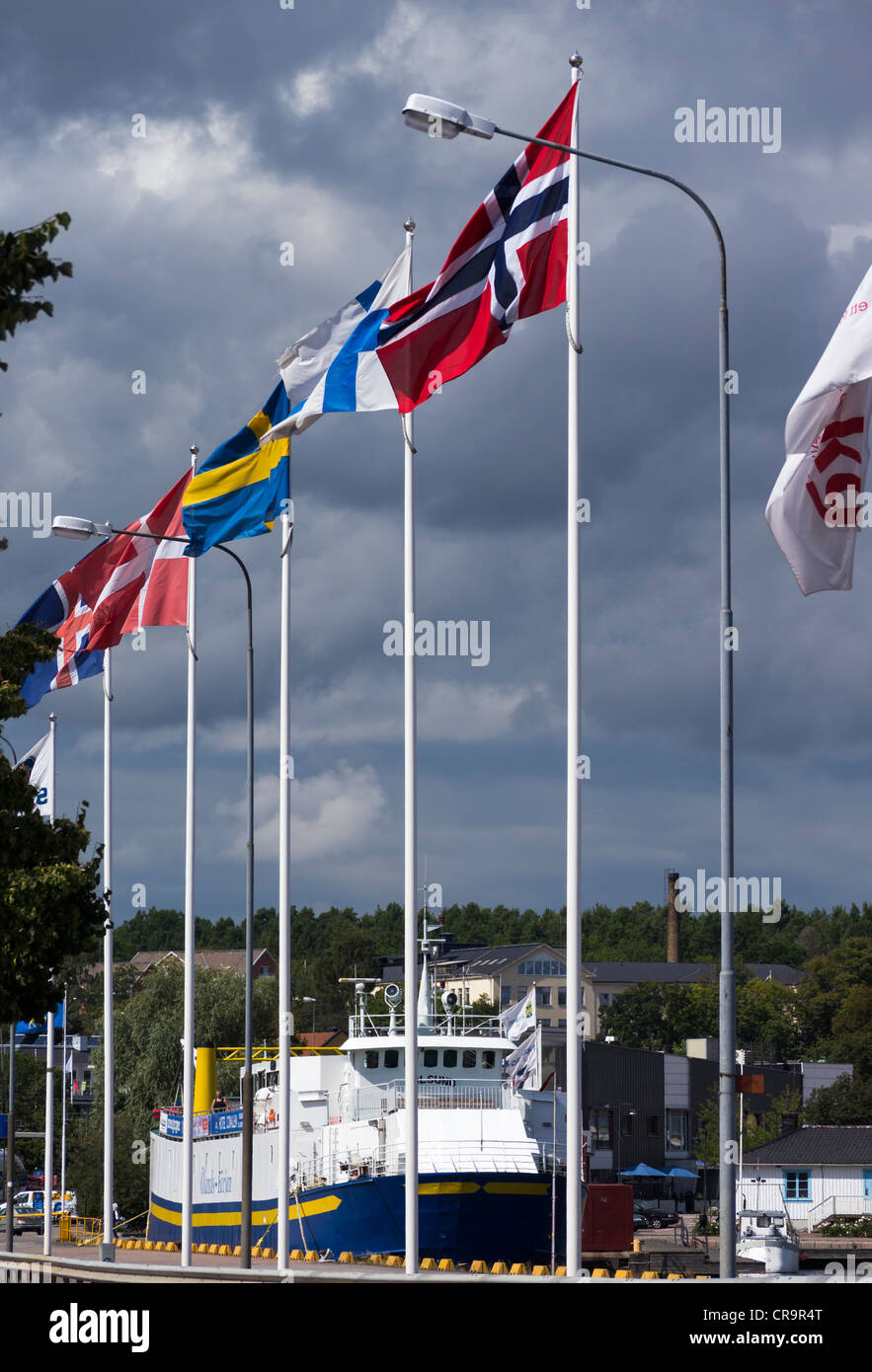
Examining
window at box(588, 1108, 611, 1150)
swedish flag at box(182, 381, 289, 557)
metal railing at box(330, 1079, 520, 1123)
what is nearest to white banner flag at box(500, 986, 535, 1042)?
metal railing at box(330, 1079, 520, 1123)

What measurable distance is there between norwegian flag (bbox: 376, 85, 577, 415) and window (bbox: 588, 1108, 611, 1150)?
77455 millimetres

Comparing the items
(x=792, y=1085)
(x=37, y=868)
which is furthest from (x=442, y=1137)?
(x=792, y=1085)

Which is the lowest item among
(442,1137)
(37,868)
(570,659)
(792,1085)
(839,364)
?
(792,1085)

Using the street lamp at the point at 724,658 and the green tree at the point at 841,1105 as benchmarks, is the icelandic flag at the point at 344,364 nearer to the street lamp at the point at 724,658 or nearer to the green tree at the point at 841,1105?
the street lamp at the point at 724,658

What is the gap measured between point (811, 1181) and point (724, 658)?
6702 cm

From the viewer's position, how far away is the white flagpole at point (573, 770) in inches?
719

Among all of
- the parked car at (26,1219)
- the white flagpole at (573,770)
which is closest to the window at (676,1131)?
the parked car at (26,1219)

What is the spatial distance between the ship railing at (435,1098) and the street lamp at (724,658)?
76.6ft

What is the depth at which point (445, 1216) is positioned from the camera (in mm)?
35969

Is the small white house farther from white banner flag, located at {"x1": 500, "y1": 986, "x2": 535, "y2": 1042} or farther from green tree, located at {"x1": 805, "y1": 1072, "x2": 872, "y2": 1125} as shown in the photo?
white banner flag, located at {"x1": 500, "y1": 986, "x2": 535, "y2": 1042}

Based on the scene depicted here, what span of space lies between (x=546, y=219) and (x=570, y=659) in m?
5.32

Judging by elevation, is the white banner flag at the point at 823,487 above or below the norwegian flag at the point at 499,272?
below
